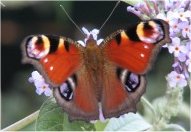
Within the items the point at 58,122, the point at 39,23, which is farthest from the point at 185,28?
the point at 39,23

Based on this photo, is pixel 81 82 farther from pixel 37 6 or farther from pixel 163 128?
pixel 37 6

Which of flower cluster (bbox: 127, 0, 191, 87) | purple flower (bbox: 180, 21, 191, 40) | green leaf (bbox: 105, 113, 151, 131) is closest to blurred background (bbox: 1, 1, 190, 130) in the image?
green leaf (bbox: 105, 113, 151, 131)

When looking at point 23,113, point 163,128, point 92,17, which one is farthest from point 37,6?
point 163,128

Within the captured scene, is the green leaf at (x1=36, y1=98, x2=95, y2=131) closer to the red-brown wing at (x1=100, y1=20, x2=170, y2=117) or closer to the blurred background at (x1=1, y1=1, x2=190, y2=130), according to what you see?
the red-brown wing at (x1=100, y1=20, x2=170, y2=117)

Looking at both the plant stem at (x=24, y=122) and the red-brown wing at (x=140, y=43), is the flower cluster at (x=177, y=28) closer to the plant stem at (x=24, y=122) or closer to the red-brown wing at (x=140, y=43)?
the red-brown wing at (x=140, y=43)

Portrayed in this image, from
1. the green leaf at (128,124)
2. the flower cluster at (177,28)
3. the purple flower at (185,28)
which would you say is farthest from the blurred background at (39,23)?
the purple flower at (185,28)

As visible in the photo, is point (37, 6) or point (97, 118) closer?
point (97, 118)

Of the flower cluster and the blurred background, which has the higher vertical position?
the blurred background

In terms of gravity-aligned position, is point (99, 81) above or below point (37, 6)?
below
